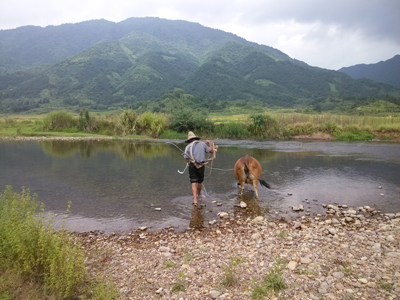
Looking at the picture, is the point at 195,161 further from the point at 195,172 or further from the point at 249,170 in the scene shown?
the point at 249,170

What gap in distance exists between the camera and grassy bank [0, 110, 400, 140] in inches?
1183

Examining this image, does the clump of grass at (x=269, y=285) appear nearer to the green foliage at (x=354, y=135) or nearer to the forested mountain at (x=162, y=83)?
the green foliage at (x=354, y=135)

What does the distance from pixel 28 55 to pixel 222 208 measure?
9104 inches

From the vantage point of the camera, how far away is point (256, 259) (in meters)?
5.00

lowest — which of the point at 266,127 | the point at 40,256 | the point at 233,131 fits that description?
the point at 40,256

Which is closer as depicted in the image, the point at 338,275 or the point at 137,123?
the point at 338,275

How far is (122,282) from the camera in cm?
441

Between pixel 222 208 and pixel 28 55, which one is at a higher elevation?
pixel 28 55

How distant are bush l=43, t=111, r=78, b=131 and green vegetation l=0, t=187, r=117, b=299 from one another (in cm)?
3667

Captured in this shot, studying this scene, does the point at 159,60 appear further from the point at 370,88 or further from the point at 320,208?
the point at 320,208

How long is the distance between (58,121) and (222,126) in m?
21.7

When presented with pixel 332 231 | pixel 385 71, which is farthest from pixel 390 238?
pixel 385 71

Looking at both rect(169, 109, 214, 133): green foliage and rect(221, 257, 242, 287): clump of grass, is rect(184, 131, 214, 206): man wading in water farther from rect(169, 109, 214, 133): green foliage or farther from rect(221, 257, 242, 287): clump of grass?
rect(169, 109, 214, 133): green foliage

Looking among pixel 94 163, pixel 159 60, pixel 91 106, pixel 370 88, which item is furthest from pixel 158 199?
pixel 159 60
